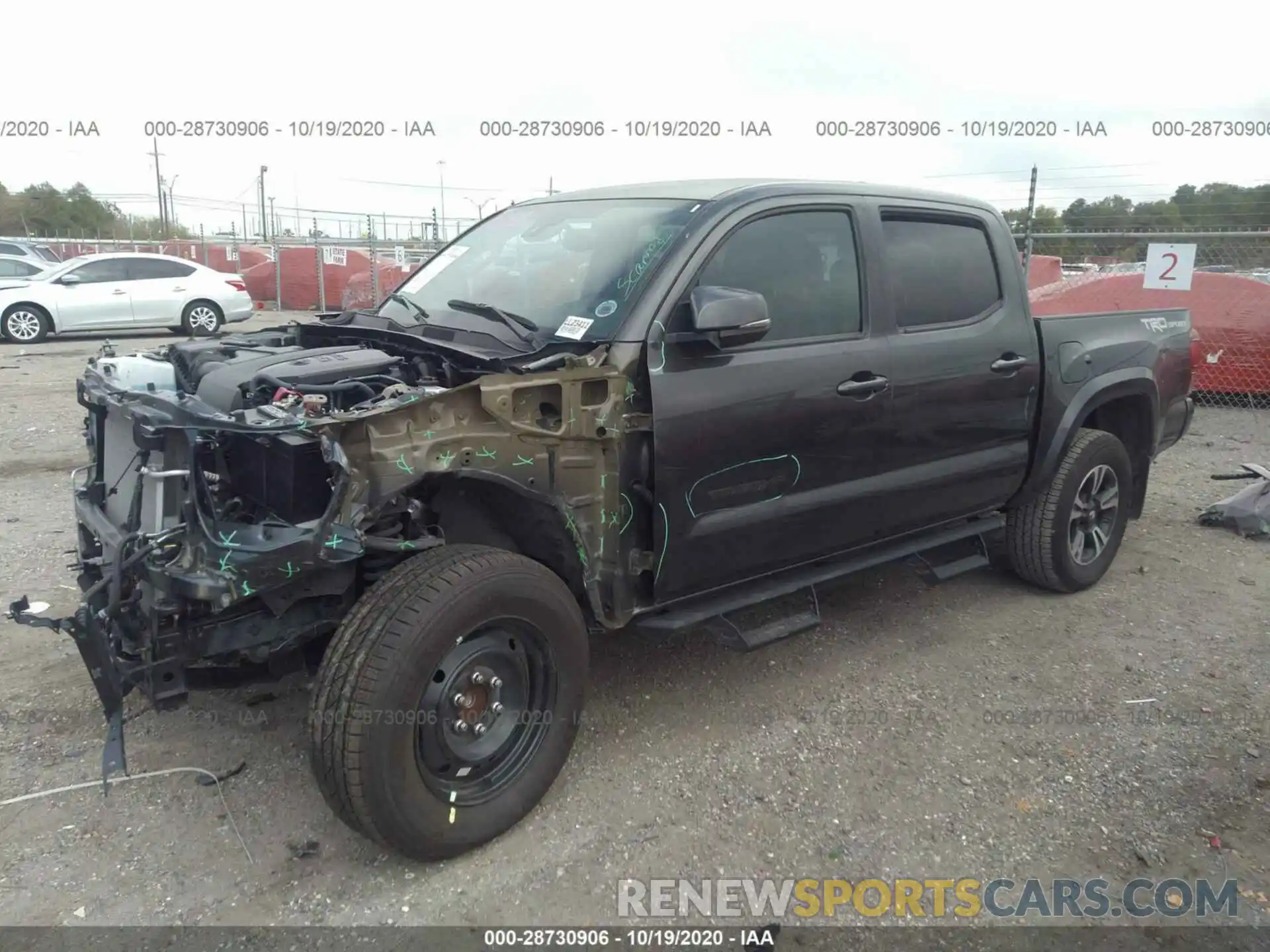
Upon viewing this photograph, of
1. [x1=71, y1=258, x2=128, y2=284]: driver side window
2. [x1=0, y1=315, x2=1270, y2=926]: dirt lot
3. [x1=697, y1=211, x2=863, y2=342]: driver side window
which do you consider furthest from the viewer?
[x1=71, y1=258, x2=128, y2=284]: driver side window

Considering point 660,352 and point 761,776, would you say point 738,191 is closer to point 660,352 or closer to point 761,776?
point 660,352

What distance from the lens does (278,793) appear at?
10.3ft

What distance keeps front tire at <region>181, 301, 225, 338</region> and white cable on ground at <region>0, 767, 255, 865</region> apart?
14320 millimetres

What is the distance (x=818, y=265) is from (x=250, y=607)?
7.89 feet

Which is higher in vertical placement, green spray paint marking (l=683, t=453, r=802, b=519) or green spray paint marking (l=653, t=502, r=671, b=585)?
green spray paint marking (l=683, t=453, r=802, b=519)

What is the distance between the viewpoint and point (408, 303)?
3947mm

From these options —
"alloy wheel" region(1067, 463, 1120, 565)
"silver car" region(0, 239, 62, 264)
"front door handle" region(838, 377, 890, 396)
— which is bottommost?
"alloy wheel" region(1067, 463, 1120, 565)

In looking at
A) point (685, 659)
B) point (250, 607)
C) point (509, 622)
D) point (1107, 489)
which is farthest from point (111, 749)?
point (1107, 489)

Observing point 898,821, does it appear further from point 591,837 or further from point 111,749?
point 111,749

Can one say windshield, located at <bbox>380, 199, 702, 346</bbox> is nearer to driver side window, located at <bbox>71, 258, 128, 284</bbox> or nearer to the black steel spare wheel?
the black steel spare wheel

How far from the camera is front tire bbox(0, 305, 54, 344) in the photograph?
587 inches

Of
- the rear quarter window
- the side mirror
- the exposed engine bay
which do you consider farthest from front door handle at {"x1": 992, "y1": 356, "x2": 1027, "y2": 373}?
the exposed engine bay

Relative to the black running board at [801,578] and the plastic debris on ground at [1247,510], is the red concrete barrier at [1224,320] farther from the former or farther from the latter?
the black running board at [801,578]

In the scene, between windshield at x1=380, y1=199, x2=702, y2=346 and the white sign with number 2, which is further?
the white sign with number 2
